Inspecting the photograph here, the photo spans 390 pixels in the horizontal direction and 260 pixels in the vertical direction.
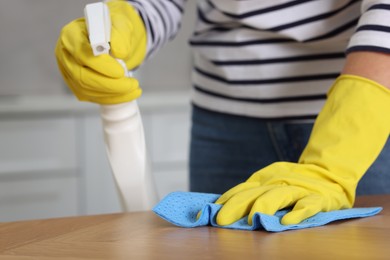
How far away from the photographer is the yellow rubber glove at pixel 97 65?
85 centimetres

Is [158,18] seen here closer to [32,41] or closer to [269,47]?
[269,47]

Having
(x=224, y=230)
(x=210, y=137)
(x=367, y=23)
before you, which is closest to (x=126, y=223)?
(x=224, y=230)

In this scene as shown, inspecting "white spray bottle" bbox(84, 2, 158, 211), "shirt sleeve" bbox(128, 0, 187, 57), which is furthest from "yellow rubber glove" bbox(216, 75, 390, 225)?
"shirt sleeve" bbox(128, 0, 187, 57)

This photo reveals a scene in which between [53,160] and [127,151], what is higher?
[127,151]

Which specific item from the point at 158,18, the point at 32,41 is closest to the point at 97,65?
the point at 158,18

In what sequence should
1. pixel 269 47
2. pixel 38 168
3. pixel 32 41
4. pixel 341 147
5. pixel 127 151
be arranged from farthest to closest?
pixel 32 41, pixel 38 168, pixel 269 47, pixel 127 151, pixel 341 147

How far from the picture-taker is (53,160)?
204 cm

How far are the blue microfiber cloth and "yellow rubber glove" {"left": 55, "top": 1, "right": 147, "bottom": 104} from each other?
20cm

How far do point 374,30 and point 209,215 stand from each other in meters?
0.28

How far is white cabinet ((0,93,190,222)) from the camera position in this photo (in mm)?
2004

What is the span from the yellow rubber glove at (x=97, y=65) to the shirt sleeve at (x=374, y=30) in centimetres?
25

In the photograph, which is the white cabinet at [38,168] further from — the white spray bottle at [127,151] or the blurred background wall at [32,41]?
the white spray bottle at [127,151]

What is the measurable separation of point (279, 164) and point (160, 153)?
Result: 1.39 m

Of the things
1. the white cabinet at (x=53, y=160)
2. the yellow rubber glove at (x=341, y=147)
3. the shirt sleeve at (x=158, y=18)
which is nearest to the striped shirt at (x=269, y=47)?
the shirt sleeve at (x=158, y=18)
